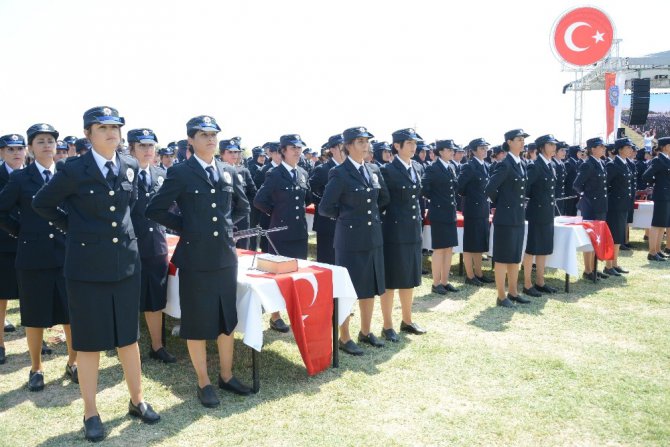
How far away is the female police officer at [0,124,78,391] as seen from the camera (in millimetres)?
4527

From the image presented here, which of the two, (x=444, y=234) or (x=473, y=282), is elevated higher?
(x=444, y=234)

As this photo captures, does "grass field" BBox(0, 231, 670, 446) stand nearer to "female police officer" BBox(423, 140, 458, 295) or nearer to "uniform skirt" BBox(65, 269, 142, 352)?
"uniform skirt" BBox(65, 269, 142, 352)

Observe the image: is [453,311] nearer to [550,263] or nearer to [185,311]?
[550,263]

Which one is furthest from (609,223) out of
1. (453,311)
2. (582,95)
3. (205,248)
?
(582,95)

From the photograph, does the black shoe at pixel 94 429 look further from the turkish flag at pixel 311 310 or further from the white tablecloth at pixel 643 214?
the white tablecloth at pixel 643 214

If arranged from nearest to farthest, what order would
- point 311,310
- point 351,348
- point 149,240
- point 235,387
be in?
point 235,387 < point 311,310 < point 149,240 < point 351,348

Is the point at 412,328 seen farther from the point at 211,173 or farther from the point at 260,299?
the point at 211,173

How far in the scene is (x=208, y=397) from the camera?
418 cm

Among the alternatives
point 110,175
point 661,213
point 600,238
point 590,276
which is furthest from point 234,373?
point 661,213

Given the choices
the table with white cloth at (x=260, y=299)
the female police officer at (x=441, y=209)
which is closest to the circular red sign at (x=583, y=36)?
the female police officer at (x=441, y=209)

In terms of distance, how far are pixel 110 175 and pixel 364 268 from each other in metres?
Result: 2.47

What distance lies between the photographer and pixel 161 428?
3836mm

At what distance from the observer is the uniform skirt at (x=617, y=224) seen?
358 inches

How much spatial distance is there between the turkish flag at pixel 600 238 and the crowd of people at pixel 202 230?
340 mm
